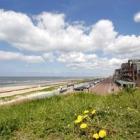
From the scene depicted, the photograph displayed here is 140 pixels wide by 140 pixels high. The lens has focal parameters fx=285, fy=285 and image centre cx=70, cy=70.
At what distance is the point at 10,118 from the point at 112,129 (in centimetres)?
287

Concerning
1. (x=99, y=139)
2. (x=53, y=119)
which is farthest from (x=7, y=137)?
(x=99, y=139)

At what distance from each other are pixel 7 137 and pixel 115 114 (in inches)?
105

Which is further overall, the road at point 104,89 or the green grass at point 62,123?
the road at point 104,89

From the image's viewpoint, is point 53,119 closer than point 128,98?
Yes

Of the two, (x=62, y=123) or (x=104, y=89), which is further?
(x=104, y=89)

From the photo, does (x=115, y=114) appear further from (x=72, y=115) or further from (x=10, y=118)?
(x=10, y=118)

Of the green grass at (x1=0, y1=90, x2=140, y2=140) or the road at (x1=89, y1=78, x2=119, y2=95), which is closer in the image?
the green grass at (x1=0, y1=90, x2=140, y2=140)

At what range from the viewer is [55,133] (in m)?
6.41

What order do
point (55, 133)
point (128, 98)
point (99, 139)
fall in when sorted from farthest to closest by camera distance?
point (128, 98), point (55, 133), point (99, 139)

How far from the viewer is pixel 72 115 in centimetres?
744

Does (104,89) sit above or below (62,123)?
below

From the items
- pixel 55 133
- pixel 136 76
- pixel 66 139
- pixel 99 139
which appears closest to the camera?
pixel 99 139

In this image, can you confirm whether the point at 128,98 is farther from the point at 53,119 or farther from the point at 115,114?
the point at 53,119

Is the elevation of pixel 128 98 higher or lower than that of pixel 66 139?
higher
